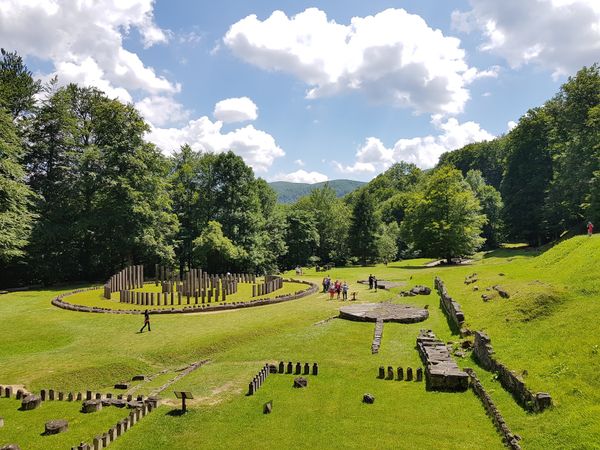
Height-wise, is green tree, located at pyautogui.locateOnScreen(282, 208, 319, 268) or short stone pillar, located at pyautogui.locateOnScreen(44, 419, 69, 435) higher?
green tree, located at pyautogui.locateOnScreen(282, 208, 319, 268)

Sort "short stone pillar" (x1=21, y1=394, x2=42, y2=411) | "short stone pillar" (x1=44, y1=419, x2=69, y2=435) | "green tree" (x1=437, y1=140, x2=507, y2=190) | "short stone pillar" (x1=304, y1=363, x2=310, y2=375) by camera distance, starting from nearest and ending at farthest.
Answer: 1. "short stone pillar" (x1=44, y1=419, x2=69, y2=435)
2. "short stone pillar" (x1=21, y1=394, x2=42, y2=411)
3. "short stone pillar" (x1=304, y1=363, x2=310, y2=375)
4. "green tree" (x1=437, y1=140, x2=507, y2=190)

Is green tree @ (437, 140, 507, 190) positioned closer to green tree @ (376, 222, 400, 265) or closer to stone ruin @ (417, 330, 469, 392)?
green tree @ (376, 222, 400, 265)

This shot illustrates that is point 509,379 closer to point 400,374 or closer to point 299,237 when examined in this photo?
point 400,374

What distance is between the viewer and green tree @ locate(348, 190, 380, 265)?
6950 cm

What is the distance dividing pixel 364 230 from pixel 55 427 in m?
59.2

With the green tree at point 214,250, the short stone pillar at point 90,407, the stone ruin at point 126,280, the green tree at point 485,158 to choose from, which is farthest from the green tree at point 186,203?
the green tree at point 485,158

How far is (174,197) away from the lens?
64.8m

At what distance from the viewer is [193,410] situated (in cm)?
1516

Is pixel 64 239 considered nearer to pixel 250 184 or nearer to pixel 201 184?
pixel 201 184

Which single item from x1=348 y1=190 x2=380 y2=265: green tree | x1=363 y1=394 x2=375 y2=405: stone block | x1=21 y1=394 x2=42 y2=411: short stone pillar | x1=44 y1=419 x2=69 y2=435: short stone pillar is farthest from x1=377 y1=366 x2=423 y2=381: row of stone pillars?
x1=348 y1=190 x2=380 y2=265: green tree

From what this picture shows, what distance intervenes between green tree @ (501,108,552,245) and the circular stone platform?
44819mm

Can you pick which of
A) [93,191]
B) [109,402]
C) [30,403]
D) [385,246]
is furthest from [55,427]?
[385,246]

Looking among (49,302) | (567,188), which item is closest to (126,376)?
→ (49,302)

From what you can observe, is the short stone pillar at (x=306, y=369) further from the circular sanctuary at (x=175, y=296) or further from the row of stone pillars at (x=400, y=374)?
the circular sanctuary at (x=175, y=296)
